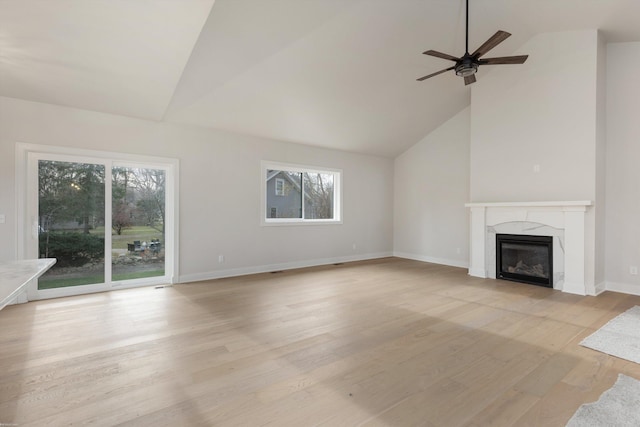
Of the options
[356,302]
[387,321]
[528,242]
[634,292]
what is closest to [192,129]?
[356,302]

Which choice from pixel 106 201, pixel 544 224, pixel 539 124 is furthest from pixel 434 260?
pixel 106 201

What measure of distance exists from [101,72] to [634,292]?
24.4ft

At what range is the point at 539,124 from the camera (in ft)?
16.0

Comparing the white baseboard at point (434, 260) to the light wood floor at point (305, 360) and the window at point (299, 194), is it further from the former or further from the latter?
the light wood floor at point (305, 360)

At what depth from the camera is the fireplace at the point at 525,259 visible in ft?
15.6

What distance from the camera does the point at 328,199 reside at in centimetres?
718

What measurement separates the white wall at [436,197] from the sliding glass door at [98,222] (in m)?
5.36

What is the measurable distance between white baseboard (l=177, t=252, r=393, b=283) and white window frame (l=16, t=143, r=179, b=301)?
0.34 metres

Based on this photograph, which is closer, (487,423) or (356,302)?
(487,423)

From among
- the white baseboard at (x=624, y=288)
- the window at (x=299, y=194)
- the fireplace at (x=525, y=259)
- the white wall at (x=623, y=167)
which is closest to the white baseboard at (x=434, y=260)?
the fireplace at (x=525, y=259)

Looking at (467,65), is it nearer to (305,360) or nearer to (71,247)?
(305,360)

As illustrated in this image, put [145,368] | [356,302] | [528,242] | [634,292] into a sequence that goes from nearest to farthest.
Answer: [145,368], [356,302], [634,292], [528,242]

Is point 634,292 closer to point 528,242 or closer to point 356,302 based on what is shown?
point 528,242

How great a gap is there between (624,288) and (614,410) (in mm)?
3812
